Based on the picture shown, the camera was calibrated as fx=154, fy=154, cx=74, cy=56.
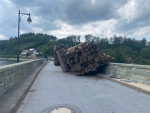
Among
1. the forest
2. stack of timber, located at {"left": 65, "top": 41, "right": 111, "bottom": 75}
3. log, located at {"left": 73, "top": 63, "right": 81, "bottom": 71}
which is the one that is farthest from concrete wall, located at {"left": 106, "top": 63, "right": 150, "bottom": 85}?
the forest

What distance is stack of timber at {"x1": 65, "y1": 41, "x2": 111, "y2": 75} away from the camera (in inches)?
444

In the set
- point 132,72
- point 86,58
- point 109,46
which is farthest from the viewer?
point 109,46

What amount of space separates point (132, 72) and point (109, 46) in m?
85.4

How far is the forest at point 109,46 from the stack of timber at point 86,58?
560 inches

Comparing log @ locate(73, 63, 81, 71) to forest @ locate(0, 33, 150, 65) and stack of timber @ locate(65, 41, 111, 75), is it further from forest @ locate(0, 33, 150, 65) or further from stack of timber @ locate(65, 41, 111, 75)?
forest @ locate(0, 33, 150, 65)

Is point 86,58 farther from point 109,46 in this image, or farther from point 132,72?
point 109,46

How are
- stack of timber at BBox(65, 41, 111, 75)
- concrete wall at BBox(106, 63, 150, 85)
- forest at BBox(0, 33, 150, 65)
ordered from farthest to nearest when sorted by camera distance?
forest at BBox(0, 33, 150, 65) → stack of timber at BBox(65, 41, 111, 75) → concrete wall at BBox(106, 63, 150, 85)

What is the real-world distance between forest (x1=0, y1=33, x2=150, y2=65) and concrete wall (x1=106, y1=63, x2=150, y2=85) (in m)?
16.2

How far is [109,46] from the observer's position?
301ft

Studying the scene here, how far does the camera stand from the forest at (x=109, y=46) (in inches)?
2214

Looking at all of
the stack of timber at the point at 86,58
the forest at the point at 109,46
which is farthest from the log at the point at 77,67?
the forest at the point at 109,46

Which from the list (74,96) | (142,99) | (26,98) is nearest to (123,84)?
(142,99)

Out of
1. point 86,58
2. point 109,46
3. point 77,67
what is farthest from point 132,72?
point 109,46

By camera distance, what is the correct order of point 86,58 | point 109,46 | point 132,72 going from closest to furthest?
1. point 132,72
2. point 86,58
3. point 109,46
